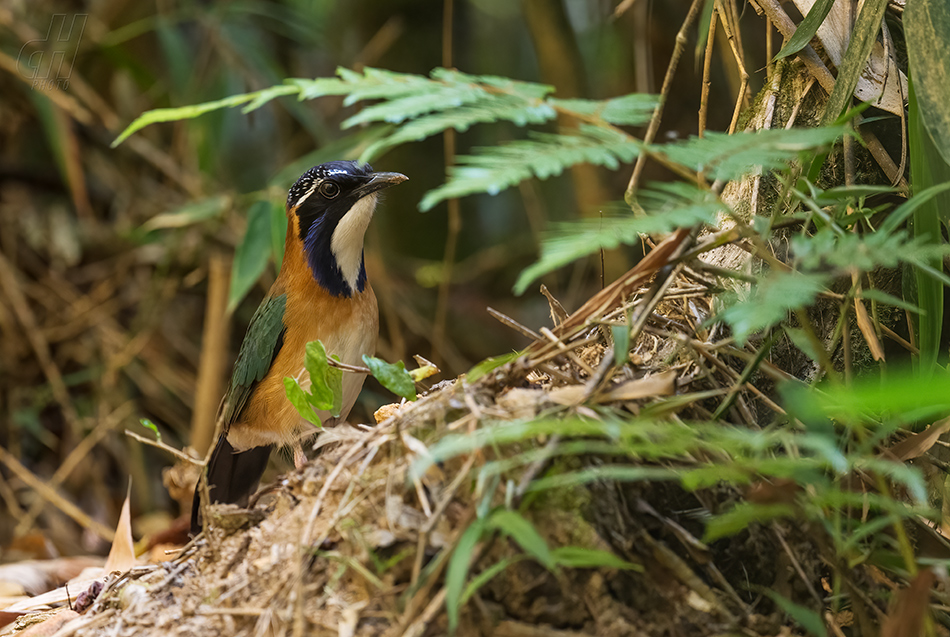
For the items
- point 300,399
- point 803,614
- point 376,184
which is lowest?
point 803,614

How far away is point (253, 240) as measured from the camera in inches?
156

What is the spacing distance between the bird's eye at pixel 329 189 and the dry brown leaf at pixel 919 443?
254cm

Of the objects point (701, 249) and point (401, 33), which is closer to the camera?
point (701, 249)

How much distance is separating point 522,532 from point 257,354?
2446 mm

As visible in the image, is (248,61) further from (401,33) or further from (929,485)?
(929,485)

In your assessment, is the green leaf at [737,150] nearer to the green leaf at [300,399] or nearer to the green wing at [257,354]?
the green leaf at [300,399]

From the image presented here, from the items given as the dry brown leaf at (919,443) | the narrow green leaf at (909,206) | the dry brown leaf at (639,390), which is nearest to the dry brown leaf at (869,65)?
the narrow green leaf at (909,206)

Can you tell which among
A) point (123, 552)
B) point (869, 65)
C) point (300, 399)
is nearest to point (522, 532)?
point (300, 399)

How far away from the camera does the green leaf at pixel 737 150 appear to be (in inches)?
54.8

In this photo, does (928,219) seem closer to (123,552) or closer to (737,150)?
(737,150)

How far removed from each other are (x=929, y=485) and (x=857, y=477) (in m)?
0.35

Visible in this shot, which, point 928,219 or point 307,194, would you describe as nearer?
point 928,219

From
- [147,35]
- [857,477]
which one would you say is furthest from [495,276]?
[857,477]

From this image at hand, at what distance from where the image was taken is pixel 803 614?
1.54 meters
